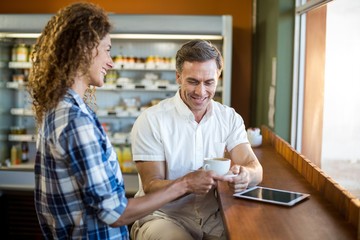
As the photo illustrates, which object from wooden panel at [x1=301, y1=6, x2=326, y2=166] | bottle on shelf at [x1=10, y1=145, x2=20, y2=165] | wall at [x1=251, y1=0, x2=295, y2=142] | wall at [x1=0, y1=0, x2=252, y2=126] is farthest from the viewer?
wall at [x1=0, y1=0, x2=252, y2=126]

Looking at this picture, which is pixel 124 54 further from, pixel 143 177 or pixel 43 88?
pixel 43 88

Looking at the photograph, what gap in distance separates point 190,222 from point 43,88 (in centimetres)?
101

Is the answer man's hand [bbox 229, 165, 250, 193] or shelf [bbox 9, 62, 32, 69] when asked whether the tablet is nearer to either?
man's hand [bbox 229, 165, 250, 193]

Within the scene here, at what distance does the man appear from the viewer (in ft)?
6.96

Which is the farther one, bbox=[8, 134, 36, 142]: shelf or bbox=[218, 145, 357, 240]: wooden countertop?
bbox=[8, 134, 36, 142]: shelf

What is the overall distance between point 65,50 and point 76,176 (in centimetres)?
41

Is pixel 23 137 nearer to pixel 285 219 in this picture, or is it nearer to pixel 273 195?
pixel 273 195

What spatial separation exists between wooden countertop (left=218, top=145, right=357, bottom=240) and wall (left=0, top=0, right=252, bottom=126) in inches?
113

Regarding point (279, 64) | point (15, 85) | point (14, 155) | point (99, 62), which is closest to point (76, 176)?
point (99, 62)

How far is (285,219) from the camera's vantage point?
1567mm

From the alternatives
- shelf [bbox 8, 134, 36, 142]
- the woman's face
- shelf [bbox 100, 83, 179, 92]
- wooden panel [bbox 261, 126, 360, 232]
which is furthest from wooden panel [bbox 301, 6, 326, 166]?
shelf [bbox 8, 134, 36, 142]

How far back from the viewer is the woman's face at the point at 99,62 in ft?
4.98

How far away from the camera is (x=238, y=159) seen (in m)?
2.29

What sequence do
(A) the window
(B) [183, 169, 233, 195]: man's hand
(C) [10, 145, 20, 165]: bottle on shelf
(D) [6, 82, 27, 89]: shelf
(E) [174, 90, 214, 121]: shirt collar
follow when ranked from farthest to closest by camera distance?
(C) [10, 145, 20, 165]: bottle on shelf < (D) [6, 82, 27, 89]: shelf < (A) the window < (E) [174, 90, 214, 121]: shirt collar < (B) [183, 169, 233, 195]: man's hand
